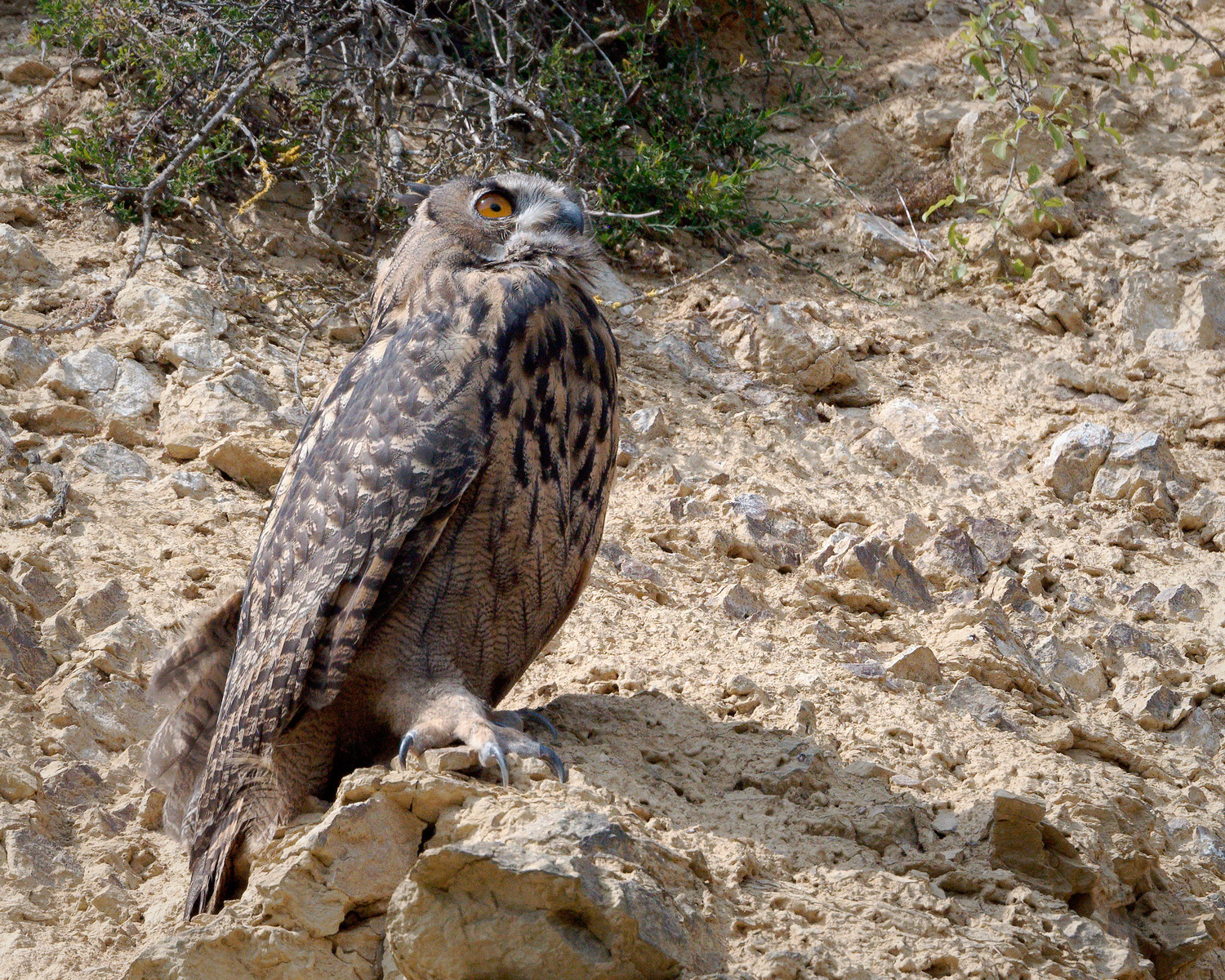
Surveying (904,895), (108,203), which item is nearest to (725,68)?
(108,203)

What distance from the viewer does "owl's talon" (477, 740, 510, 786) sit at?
246cm

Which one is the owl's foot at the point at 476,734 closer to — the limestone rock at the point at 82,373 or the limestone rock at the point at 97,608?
the limestone rock at the point at 97,608

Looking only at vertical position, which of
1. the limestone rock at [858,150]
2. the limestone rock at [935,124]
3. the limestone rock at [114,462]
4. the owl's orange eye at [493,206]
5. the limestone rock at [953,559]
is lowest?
the limestone rock at [953,559]

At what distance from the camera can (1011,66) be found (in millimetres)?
6457

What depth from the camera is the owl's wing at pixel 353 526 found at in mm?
2783

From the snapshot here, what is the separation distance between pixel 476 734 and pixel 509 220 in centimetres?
148

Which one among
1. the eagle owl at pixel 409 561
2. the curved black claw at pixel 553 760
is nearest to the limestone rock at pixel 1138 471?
the eagle owl at pixel 409 561

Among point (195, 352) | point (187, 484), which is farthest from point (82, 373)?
point (187, 484)

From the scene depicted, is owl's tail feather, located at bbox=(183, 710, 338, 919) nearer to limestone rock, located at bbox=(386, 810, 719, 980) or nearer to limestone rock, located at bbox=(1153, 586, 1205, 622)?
limestone rock, located at bbox=(386, 810, 719, 980)

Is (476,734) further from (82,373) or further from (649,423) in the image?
(82,373)

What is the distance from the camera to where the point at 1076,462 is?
4945mm

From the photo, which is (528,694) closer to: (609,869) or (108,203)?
(609,869)

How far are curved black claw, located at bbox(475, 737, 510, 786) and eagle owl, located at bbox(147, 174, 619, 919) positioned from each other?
48mm

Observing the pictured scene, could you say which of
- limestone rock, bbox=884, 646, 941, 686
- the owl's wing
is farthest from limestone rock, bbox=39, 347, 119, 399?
limestone rock, bbox=884, 646, 941, 686
